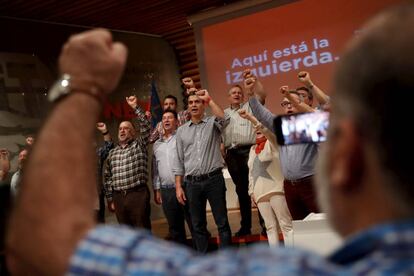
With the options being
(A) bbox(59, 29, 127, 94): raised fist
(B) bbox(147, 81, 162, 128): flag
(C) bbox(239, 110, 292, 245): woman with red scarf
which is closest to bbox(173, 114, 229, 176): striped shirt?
(C) bbox(239, 110, 292, 245): woman with red scarf

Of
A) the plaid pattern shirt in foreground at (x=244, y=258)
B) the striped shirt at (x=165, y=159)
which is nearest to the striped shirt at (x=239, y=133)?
the striped shirt at (x=165, y=159)

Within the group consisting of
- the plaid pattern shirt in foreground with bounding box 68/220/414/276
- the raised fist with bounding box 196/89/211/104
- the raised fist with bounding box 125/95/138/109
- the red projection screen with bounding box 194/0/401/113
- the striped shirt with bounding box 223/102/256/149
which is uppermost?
the red projection screen with bounding box 194/0/401/113

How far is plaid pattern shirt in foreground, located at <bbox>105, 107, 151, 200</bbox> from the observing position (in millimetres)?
4855

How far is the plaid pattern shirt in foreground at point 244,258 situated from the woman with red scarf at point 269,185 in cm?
344

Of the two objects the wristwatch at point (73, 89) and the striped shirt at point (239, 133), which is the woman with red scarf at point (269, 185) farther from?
the wristwatch at point (73, 89)

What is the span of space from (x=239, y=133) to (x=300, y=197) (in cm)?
143

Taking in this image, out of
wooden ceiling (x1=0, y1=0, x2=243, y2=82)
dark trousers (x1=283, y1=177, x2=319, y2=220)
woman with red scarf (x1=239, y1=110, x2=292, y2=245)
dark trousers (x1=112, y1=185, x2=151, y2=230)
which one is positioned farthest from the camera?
wooden ceiling (x1=0, y1=0, x2=243, y2=82)

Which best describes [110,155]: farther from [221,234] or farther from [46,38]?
[46,38]

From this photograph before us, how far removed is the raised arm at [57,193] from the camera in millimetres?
572

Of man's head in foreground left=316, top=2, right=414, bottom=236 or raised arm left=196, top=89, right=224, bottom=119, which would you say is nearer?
man's head in foreground left=316, top=2, right=414, bottom=236

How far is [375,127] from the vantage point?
20.0 inches

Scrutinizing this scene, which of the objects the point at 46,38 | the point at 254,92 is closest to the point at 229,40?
the point at 46,38

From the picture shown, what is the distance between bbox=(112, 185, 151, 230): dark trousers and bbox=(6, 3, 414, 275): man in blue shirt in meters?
4.27

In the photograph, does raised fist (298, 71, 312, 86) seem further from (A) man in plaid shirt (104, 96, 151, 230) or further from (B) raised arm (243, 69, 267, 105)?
(A) man in plaid shirt (104, 96, 151, 230)
